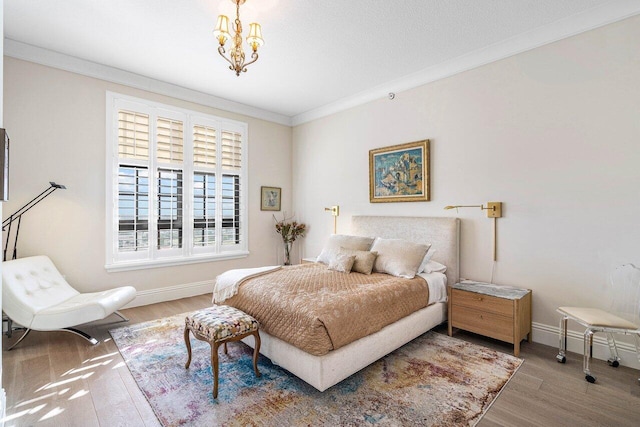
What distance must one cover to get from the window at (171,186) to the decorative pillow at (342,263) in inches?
83.8

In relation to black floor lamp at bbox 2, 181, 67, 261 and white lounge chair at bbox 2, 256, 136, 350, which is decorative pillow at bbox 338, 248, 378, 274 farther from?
black floor lamp at bbox 2, 181, 67, 261

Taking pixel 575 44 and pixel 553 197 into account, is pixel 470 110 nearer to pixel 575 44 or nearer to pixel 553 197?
pixel 575 44

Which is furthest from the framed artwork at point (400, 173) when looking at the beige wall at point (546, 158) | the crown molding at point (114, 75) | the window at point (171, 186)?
the crown molding at point (114, 75)

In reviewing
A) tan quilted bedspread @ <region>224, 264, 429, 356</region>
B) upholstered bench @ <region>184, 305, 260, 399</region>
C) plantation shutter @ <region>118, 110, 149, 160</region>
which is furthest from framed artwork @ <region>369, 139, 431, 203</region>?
plantation shutter @ <region>118, 110, 149, 160</region>

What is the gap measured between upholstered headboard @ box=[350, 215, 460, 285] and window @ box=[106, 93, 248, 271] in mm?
2274

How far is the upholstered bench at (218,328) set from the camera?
2.21 meters

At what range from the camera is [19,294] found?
288 centimetres

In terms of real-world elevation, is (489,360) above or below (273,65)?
below

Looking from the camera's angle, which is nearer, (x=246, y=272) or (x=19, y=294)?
(x=19, y=294)

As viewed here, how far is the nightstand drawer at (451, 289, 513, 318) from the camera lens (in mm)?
2852

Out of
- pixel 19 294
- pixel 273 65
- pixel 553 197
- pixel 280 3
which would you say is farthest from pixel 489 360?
pixel 19 294

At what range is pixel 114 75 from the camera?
13.0 feet

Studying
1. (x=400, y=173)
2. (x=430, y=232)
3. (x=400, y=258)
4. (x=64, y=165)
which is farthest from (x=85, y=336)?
(x=400, y=173)

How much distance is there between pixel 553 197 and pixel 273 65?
3.36 m
